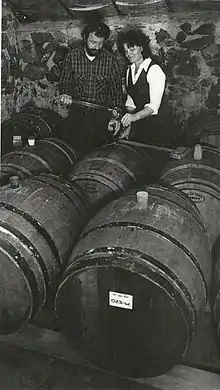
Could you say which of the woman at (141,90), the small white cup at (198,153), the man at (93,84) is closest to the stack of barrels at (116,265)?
the small white cup at (198,153)

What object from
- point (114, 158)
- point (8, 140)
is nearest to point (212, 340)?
point (114, 158)

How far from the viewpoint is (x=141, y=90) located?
2.75 m

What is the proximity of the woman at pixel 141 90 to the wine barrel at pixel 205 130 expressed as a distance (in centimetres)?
29

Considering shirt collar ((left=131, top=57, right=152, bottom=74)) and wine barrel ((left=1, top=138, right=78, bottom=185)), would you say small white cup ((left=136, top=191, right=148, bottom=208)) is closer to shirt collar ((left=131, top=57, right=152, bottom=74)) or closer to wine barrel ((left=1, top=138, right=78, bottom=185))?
wine barrel ((left=1, top=138, right=78, bottom=185))

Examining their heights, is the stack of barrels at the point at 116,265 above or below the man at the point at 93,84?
below

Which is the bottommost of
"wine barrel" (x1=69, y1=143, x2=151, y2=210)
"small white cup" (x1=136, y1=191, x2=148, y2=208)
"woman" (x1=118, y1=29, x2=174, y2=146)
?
"small white cup" (x1=136, y1=191, x2=148, y2=208)

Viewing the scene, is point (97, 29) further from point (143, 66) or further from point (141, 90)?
point (141, 90)

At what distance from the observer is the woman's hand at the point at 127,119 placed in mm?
2771

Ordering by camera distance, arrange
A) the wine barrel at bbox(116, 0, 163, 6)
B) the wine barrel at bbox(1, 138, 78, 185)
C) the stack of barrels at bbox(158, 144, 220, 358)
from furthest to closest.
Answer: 1. the wine barrel at bbox(116, 0, 163, 6)
2. the wine barrel at bbox(1, 138, 78, 185)
3. the stack of barrels at bbox(158, 144, 220, 358)

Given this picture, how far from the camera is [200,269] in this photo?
1.62m

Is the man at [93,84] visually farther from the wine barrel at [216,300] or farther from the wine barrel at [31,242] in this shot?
the wine barrel at [216,300]

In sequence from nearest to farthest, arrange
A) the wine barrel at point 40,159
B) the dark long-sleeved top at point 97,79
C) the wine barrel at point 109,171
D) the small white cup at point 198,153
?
1. the wine barrel at point 109,171
2. the small white cup at point 198,153
3. the wine barrel at point 40,159
4. the dark long-sleeved top at point 97,79

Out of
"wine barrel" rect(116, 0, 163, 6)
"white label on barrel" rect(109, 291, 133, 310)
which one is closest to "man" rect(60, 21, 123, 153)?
"wine barrel" rect(116, 0, 163, 6)

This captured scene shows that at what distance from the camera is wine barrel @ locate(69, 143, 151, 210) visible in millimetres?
2178
